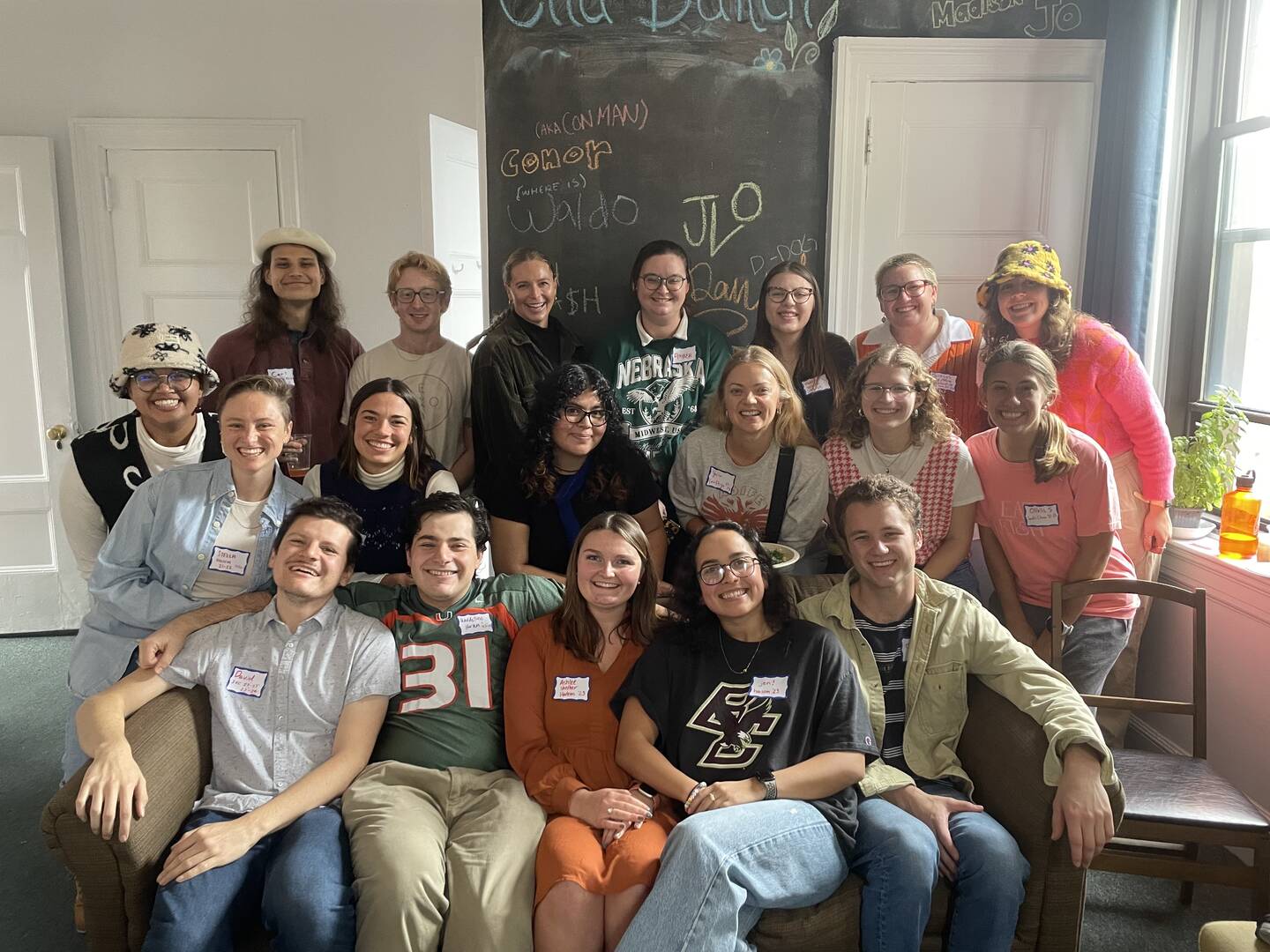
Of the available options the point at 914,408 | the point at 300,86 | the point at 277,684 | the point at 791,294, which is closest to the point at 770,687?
the point at 914,408

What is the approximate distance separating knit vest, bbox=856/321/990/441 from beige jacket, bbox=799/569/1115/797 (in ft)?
3.52

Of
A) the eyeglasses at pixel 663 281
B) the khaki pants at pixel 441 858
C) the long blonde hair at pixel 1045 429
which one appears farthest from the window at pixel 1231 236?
the khaki pants at pixel 441 858

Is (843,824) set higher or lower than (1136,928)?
higher

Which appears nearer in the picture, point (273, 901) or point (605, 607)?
point (273, 901)

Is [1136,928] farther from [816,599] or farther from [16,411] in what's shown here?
[16,411]

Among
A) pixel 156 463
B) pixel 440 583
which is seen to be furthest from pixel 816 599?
pixel 156 463

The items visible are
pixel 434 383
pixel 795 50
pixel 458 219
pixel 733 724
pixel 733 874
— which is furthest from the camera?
pixel 458 219

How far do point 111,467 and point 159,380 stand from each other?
27cm

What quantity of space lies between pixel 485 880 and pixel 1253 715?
2322mm

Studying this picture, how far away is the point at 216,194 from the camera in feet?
14.8

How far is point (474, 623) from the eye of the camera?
2336 mm

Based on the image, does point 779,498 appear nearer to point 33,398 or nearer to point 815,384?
point 815,384

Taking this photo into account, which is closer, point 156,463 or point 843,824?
point 843,824

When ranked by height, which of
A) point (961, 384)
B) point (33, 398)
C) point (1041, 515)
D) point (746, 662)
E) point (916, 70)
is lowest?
point (746, 662)
